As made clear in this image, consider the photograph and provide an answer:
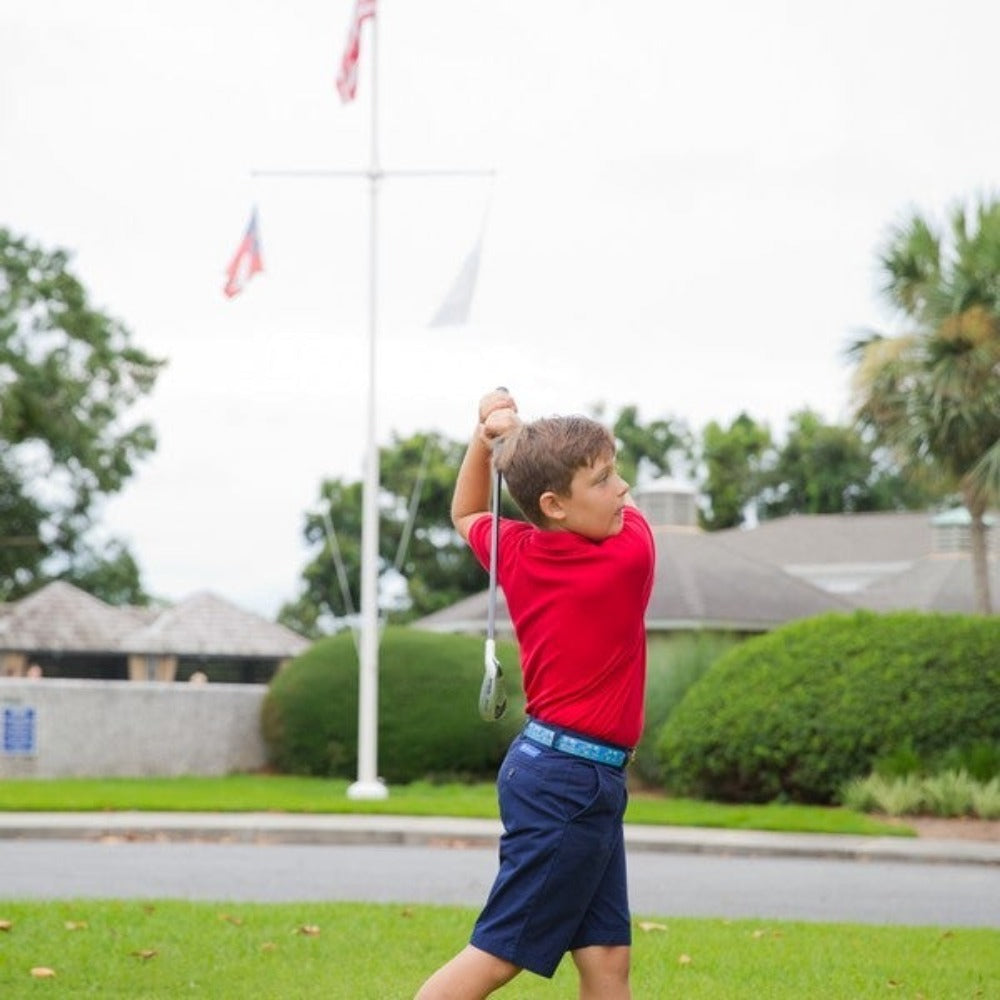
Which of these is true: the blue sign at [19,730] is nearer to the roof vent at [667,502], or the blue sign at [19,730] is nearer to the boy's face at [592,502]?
the roof vent at [667,502]

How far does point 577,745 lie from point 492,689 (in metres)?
0.24

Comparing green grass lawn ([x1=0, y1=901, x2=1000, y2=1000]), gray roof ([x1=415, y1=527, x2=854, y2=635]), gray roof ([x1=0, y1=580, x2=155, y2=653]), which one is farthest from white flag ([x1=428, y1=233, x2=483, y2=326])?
gray roof ([x1=0, y1=580, x2=155, y2=653])

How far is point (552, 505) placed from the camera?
15.2 ft

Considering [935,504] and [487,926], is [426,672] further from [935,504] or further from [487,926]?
[935,504]

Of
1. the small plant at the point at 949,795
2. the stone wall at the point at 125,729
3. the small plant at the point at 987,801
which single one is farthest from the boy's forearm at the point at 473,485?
the stone wall at the point at 125,729

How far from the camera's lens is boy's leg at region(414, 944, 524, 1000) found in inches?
178

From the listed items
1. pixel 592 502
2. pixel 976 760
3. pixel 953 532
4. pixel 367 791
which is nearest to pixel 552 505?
pixel 592 502

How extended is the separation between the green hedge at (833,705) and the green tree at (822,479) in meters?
40.9

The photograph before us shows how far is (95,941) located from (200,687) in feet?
55.0

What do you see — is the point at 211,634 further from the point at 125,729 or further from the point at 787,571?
the point at 787,571

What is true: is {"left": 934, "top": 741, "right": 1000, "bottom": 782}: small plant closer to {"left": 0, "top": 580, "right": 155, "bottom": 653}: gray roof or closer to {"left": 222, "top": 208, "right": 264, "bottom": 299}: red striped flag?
{"left": 222, "top": 208, "right": 264, "bottom": 299}: red striped flag

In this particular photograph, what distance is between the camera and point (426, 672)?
24766 mm

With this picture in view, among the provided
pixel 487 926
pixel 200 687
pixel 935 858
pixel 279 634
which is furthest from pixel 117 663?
pixel 487 926

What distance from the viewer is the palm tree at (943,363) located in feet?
72.5
